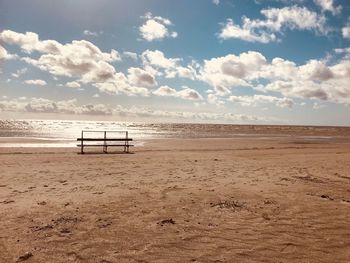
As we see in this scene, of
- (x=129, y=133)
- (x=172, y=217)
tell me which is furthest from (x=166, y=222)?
(x=129, y=133)

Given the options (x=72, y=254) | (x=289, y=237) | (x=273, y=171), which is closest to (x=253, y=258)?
(x=289, y=237)

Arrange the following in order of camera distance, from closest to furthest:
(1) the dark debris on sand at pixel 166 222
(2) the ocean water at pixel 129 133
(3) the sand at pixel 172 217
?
(3) the sand at pixel 172 217 < (1) the dark debris on sand at pixel 166 222 < (2) the ocean water at pixel 129 133

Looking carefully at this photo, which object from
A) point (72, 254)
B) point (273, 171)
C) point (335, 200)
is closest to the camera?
point (72, 254)

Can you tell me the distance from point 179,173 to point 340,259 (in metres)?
7.97

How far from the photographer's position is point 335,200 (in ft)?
29.8

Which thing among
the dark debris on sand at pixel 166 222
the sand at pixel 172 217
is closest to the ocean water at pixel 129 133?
the sand at pixel 172 217

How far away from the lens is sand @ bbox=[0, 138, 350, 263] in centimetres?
555

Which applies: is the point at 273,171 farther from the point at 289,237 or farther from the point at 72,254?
the point at 72,254

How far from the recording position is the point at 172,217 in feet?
23.9

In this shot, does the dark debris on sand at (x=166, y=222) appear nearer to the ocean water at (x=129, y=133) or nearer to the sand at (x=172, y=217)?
the sand at (x=172, y=217)

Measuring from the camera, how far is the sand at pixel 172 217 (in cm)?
555

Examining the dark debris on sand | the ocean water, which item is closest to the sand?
the dark debris on sand

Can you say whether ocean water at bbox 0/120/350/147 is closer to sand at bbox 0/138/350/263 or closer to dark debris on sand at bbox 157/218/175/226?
sand at bbox 0/138/350/263

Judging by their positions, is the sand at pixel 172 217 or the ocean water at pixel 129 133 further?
the ocean water at pixel 129 133
